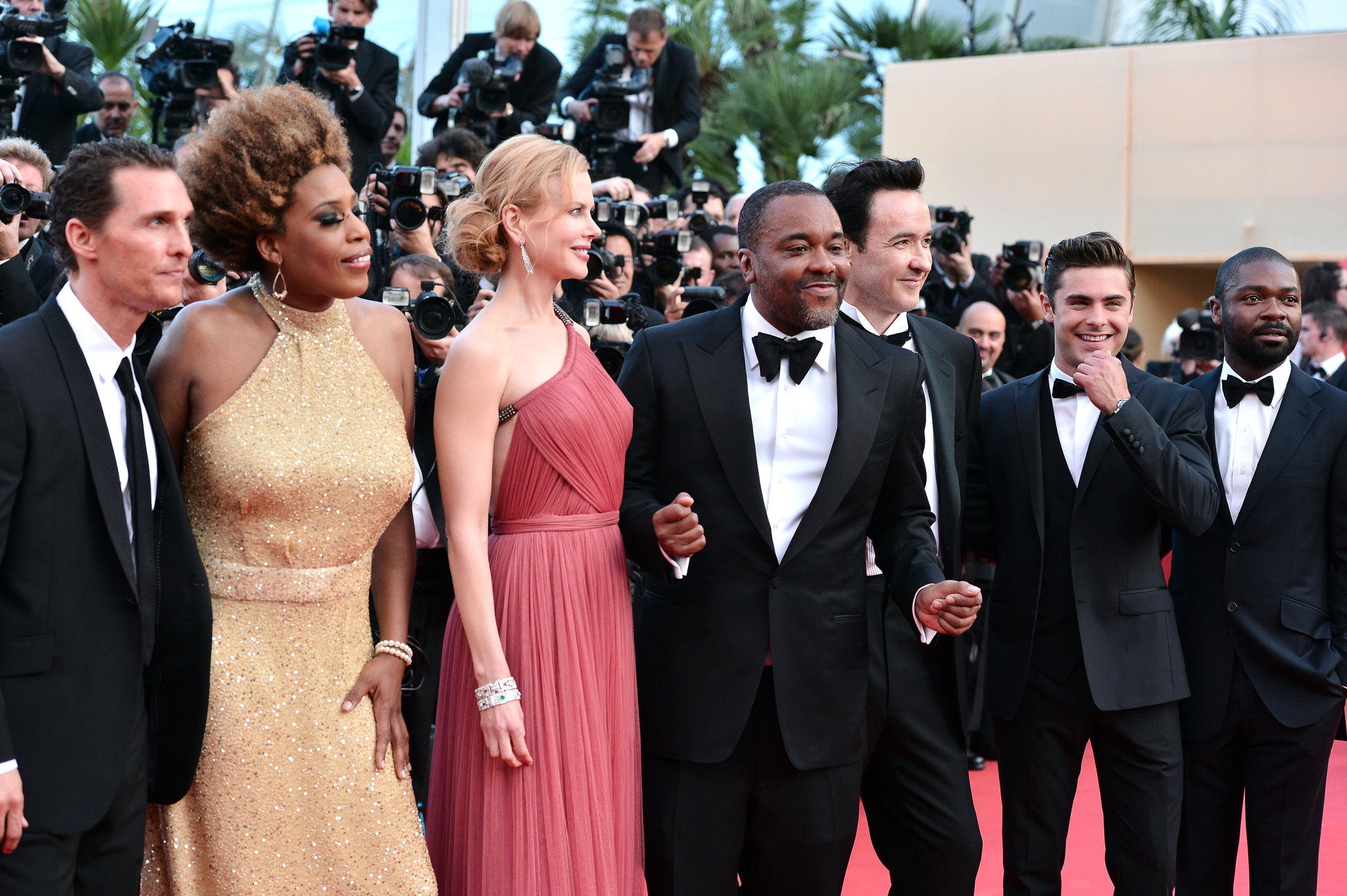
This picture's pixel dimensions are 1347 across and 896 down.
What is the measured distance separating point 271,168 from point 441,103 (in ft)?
14.7

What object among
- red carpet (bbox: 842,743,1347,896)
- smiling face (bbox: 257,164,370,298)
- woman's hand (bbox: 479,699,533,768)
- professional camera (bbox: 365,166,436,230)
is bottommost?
red carpet (bbox: 842,743,1347,896)

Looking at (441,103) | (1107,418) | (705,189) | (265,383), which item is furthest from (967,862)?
(441,103)

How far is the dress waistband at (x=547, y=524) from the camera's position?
8.20ft

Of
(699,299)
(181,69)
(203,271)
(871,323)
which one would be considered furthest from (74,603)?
(181,69)

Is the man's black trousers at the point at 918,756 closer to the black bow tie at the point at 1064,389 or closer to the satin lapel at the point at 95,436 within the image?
the black bow tie at the point at 1064,389

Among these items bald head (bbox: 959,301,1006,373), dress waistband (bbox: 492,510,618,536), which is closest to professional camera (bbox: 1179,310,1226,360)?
bald head (bbox: 959,301,1006,373)

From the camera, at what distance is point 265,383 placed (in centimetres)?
229

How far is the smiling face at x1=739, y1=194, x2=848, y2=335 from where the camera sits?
106 inches

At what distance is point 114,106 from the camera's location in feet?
21.2

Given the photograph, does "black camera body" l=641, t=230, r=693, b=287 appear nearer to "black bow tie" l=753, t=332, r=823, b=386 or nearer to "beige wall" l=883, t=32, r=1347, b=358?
"black bow tie" l=753, t=332, r=823, b=386

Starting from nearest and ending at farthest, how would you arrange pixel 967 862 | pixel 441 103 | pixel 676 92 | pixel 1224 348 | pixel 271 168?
pixel 271 168 < pixel 967 862 < pixel 1224 348 < pixel 441 103 < pixel 676 92

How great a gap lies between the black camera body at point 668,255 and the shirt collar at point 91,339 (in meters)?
3.42

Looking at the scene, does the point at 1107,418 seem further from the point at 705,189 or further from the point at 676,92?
the point at 676,92

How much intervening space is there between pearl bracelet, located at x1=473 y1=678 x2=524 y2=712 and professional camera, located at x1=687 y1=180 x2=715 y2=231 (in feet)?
13.1
